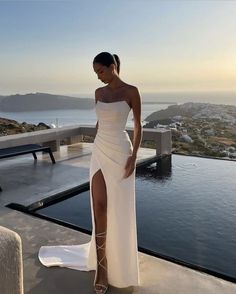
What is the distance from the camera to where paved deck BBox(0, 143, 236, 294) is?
6.99 ft

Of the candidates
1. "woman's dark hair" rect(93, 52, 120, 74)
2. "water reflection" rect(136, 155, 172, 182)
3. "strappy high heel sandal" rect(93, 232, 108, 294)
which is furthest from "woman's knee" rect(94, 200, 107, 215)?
"water reflection" rect(136, 155, 172, 182)

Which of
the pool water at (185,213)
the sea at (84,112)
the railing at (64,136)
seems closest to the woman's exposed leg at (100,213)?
the pool water at (185,213)

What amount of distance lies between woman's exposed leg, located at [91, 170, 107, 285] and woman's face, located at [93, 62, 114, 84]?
583 mm

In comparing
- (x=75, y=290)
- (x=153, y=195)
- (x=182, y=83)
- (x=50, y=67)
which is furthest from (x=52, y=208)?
(x=182, y=83)

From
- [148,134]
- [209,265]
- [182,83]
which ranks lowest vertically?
[209,265]

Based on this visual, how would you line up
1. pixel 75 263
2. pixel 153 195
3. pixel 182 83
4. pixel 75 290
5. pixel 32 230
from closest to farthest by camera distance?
pixel 75 290 → pixel 75 263 → pixel 32 230 → pixel 153 195 → pixel 182 83

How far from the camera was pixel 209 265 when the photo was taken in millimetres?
2596

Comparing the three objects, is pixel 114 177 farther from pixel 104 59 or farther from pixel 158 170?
pixel 158 170

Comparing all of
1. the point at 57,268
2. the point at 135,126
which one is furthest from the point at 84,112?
the point at 135,126

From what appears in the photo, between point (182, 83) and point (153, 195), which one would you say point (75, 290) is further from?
point (182, 83)

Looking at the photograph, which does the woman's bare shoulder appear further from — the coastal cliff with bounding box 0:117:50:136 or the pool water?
the coastal cliff with bounding box 0:117:50:136

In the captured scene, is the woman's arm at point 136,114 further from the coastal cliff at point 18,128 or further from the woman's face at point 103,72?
the coastal cliff at point 18,128

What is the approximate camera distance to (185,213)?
12.0 ft

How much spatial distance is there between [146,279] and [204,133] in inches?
293
